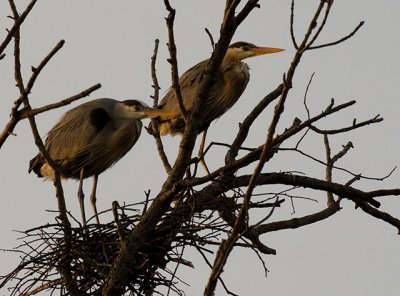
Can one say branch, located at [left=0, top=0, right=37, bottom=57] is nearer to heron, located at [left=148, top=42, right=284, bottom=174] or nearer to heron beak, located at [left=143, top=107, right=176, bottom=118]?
heron beak, located at [left=143, top=107, right=176, bottom=118]

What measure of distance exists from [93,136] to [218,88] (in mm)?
→ 1471

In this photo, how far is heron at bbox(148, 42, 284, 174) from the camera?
7453 millimetres

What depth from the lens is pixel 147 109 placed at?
6.98m

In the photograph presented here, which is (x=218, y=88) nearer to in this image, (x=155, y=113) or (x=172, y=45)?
(x=155, y=113)

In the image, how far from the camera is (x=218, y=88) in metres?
7.68

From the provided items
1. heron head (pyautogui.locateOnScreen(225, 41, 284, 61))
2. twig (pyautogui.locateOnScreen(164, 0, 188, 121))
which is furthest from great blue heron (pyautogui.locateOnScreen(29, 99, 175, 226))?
twig (pyautogui.locateOnScreen(164, 0, 188, 121))

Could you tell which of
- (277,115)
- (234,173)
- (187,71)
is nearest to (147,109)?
(187,71)

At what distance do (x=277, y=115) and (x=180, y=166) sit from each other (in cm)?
105

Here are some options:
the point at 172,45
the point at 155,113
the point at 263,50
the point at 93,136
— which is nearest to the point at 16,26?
the point at 172,45

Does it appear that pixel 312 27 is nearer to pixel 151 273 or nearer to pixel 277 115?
pixel 277 115

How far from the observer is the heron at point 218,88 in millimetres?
7453

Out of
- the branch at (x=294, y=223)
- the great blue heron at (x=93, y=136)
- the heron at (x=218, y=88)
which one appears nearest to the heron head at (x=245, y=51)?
the heron at (x=218, y=88)

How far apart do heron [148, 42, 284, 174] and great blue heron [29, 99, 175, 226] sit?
47 cm

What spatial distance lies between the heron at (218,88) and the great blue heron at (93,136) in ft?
1.53
